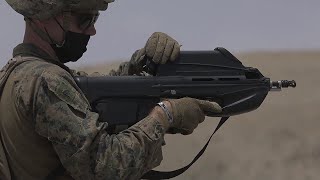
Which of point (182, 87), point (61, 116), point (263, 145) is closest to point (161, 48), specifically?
point (182, 87)

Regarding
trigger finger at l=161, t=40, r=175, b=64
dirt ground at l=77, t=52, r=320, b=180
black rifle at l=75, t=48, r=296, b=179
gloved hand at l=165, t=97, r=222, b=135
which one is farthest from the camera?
dirt ground at l=77, t=52, r=320, b=180

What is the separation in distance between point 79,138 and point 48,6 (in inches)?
25.7

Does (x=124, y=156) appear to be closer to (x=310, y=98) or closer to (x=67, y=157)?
(x=67, y=157)

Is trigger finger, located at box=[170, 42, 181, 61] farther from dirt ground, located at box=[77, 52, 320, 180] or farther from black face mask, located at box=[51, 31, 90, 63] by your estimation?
dirt ground, located at box=[77, 52, 320, 180]

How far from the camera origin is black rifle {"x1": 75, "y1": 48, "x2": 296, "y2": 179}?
422 centimetres

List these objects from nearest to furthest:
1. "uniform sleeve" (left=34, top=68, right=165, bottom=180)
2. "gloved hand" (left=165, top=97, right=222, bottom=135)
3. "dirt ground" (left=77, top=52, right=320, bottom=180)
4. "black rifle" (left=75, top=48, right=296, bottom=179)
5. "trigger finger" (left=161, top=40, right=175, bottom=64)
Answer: "uniform sleeve" (left=34, top=68, right=165, bottom=180)
"gloved hand" (left=165, top=97, right=222, bottom=135)
"black rifle" (left=75, top=48, right=296, bottom=179)
"trigger finger" (left=161, top=40, right=175, bottom=64)
"dirt ground" (left=77, top=52, right=320, bottom=180)

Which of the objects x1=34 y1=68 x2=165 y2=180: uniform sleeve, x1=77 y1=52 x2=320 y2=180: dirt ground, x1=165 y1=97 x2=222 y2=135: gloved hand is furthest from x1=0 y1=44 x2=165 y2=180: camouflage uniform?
x1=77 y1=52 x2=320 y2=180: dirt ground

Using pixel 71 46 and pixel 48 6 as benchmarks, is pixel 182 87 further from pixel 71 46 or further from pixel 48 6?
pixel 48 6

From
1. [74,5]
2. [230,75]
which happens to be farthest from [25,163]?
[230,75]

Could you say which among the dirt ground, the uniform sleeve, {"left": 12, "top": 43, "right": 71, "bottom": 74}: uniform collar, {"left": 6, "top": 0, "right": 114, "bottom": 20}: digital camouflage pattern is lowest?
the dirt ground

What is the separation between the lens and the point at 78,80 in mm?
4207

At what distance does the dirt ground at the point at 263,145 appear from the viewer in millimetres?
22922

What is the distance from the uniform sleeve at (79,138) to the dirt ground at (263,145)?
14992mm

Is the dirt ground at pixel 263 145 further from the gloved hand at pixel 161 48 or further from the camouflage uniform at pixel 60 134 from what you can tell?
the camouflage uniform at pixel 60 134
